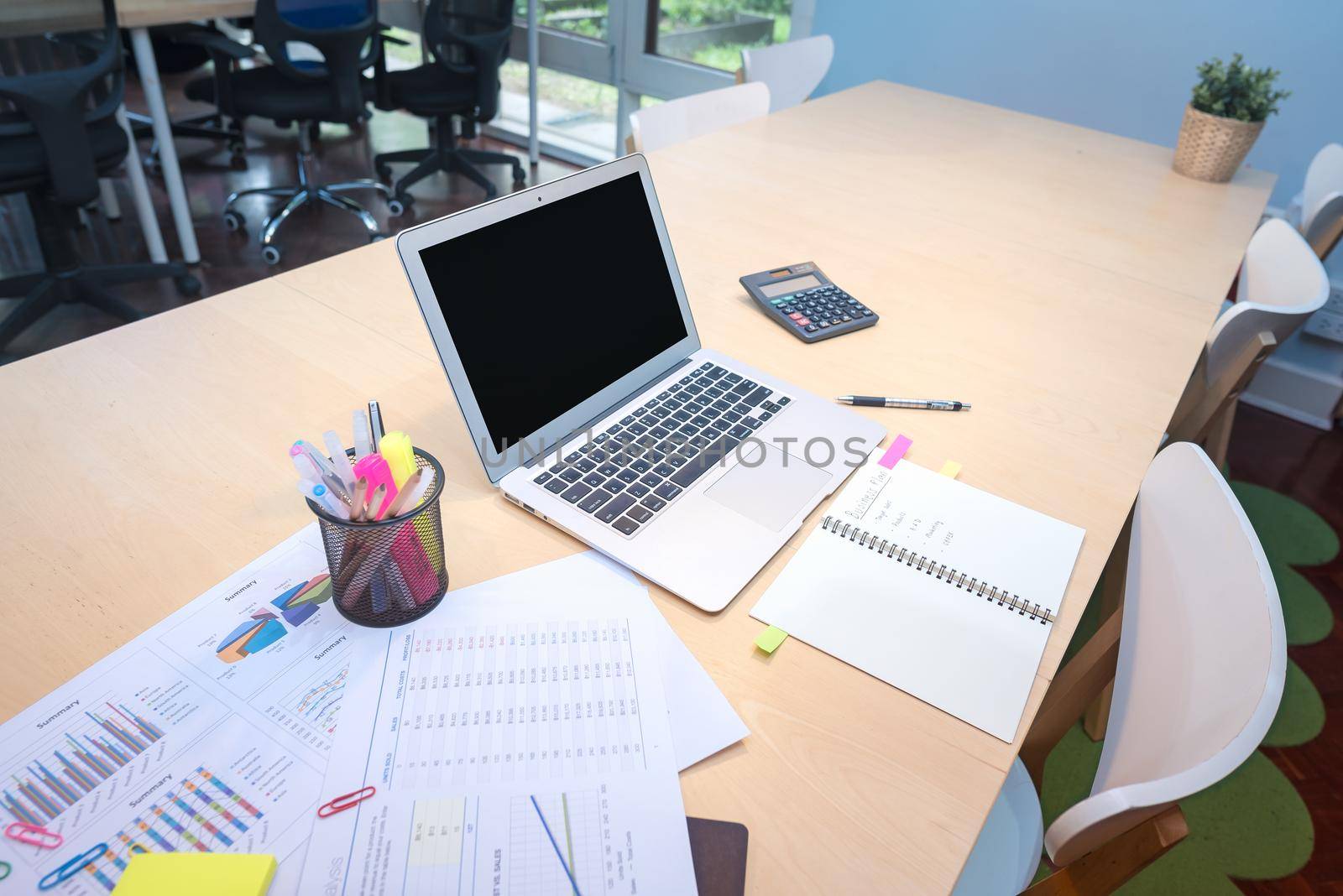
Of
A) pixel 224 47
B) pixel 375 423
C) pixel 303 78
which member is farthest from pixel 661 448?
pixel 224 47

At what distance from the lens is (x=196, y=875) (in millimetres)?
529

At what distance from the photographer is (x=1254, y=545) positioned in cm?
73

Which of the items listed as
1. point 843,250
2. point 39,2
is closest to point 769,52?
point 843,250

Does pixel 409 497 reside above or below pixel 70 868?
above

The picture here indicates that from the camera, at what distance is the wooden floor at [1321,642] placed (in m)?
1.41

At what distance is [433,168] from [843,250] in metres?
2.62

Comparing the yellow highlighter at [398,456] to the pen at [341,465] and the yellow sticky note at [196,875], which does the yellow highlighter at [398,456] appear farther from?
the yellow sticky note at [196,875]

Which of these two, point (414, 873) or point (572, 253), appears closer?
point (414, 873)

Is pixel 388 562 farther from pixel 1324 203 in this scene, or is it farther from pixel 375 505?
pixel 1324 203

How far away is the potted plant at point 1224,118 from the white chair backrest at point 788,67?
1.05 m

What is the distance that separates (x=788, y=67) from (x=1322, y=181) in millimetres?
1455

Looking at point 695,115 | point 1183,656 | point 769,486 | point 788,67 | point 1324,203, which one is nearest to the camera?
point 1183,656

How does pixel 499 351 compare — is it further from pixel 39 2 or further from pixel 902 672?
pixel 39 2

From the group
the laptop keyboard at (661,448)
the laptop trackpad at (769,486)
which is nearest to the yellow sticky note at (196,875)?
the laptop keyboard at (661,448)
